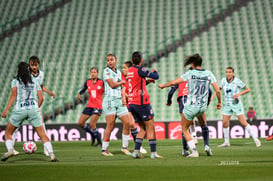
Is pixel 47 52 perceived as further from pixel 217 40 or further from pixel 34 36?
pixel 217 40

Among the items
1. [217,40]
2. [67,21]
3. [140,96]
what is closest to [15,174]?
[140,96]

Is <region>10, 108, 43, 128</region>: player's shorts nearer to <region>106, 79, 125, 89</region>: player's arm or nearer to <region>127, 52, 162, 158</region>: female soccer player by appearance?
<region>106, 79, 125, 89</region>: player's arm

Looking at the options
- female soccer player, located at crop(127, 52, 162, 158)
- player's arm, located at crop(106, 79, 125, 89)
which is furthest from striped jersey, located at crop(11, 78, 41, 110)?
female soccer player, located at crop(127, 52, 162, 158)

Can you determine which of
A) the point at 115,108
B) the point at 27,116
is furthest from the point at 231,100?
the point at 27,116

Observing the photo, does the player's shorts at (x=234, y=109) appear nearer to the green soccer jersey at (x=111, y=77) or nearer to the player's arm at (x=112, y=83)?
the green soccer jersey at (x=111, y=77)

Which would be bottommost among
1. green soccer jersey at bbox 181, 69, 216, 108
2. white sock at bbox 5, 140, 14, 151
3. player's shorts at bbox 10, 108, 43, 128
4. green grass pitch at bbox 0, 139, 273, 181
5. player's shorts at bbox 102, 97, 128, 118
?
green grass pitch at bbox 0, 139, 273, 181

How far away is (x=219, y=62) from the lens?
2880cm

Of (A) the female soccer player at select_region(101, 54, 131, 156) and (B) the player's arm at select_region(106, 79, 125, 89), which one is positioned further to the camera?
(A) the female soccer player at select_region(101, 54, 131, 156)

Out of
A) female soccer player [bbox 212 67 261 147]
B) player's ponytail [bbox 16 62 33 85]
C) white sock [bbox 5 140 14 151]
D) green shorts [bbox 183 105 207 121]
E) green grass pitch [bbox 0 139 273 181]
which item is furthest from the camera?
female soccer player [bbox 212 67 261 147]

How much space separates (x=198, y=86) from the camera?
1150 centimetres

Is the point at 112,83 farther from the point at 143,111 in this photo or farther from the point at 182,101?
the point at 182,101

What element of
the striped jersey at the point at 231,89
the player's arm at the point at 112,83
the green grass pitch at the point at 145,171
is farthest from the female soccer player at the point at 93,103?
the green grass pitch at the point at 145,171

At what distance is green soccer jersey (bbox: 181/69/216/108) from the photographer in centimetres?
1146

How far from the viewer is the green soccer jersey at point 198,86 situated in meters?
11.5
